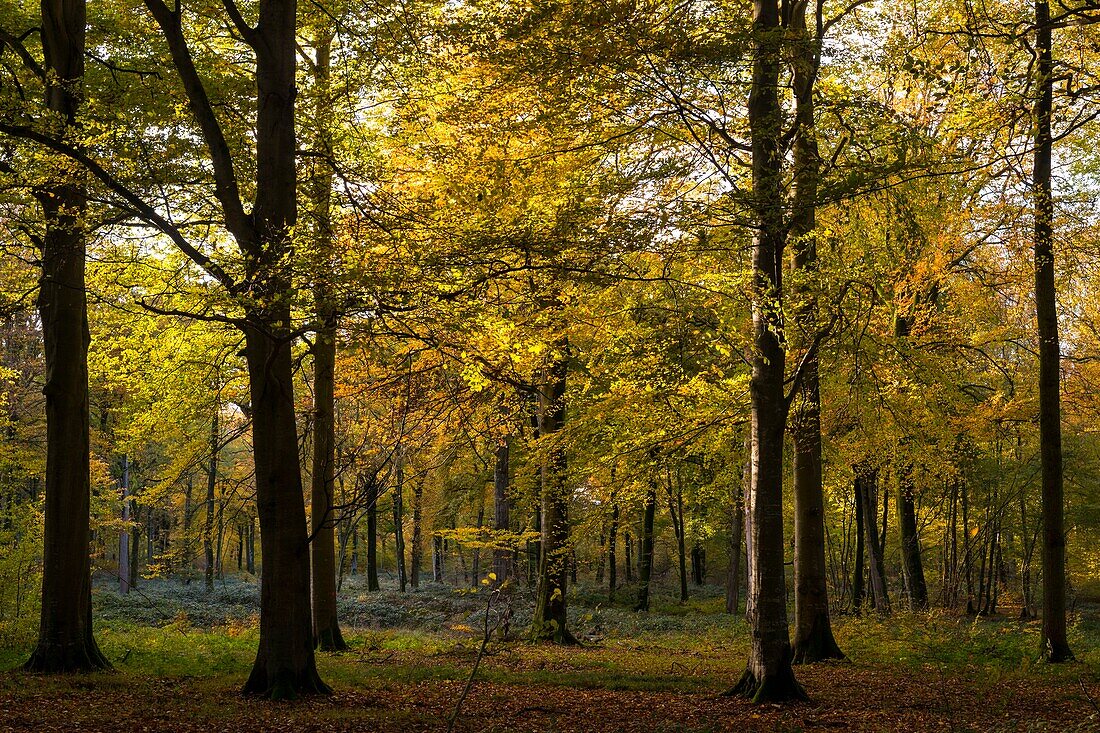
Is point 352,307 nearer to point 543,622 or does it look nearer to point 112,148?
point 112,148

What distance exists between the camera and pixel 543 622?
1484cm

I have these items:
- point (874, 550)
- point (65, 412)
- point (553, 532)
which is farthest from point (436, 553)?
point (65, 412)

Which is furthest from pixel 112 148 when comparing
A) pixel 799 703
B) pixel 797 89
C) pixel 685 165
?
pixel 799 703

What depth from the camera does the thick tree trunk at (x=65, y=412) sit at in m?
Result: 8.86

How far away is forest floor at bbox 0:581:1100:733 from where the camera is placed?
685cm

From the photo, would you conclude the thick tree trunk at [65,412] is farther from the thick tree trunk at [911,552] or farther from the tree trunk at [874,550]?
the thick tree trunk at [911,552]

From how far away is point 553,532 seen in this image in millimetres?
14758

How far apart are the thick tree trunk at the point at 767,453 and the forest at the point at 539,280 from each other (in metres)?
0.04

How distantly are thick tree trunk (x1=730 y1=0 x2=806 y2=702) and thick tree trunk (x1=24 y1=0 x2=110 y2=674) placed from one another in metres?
7.23

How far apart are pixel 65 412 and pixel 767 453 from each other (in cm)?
780

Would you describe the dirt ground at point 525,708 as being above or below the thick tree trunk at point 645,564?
above

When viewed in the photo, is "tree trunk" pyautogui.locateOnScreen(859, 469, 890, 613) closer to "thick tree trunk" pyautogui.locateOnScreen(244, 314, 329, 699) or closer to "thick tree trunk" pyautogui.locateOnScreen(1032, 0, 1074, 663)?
"thick tree trunk" pyautogui.locateOnScreen(1032, 0, 1074, 663)

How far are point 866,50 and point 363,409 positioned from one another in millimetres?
10832

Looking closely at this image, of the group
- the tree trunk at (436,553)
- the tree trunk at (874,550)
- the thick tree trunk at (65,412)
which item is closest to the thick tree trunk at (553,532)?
the thick tree trunk at (65,412)
